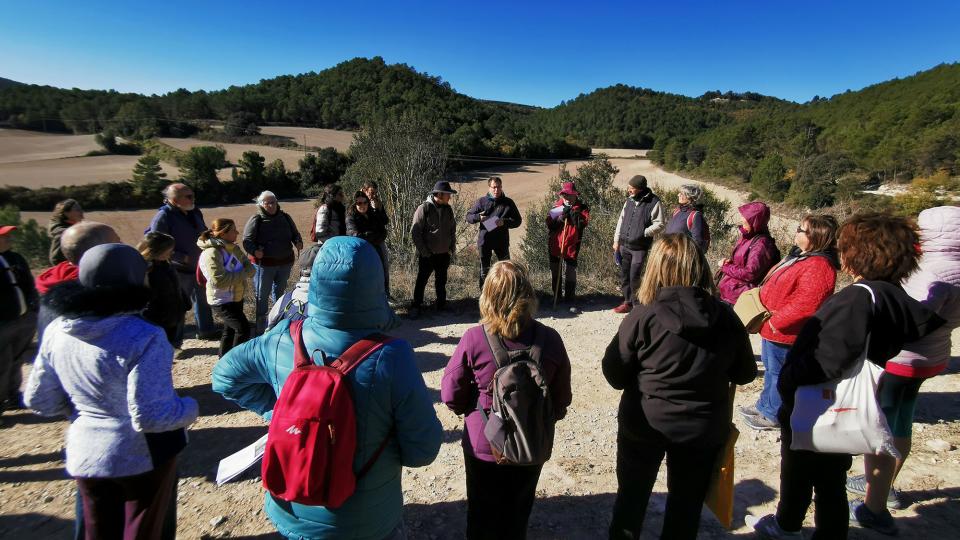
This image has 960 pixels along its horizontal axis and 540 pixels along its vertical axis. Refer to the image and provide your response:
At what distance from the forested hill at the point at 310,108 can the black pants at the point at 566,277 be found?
31.9ft

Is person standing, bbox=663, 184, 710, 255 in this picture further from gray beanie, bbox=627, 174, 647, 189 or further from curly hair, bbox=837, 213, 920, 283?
curly hair, bbox=837, 213, 920, 283

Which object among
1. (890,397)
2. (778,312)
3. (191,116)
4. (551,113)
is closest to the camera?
(890,397)

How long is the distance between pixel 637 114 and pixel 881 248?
98.4 metres

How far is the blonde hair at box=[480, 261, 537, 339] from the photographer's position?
6.33ft

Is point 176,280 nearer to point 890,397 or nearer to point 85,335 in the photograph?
point 85,335

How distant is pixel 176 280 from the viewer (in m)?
3.22

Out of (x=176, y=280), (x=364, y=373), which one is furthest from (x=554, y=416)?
(x=176, y=280)

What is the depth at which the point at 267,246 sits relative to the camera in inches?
202

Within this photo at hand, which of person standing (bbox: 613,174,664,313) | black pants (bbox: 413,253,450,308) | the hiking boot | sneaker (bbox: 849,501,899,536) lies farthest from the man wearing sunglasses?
the hiking boot

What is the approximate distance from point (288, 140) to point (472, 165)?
16090 millimetres

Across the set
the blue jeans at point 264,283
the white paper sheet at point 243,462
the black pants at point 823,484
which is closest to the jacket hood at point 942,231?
the black pants at point 823,484

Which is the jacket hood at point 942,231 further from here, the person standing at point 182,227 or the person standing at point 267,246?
the person standing at point 182,227

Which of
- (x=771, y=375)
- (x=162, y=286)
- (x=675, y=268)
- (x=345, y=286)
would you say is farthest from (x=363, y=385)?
(x=771, y=375)

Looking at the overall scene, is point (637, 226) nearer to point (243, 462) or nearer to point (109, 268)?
point (243, 462)
